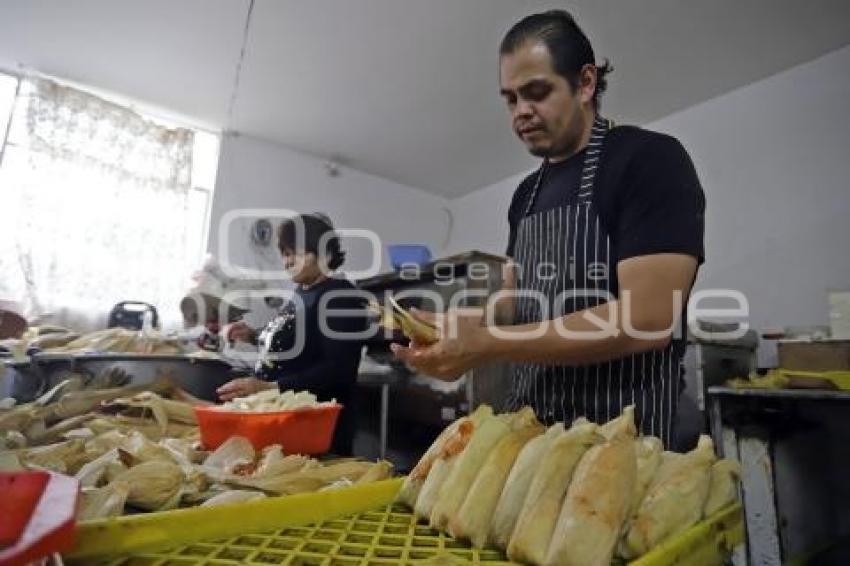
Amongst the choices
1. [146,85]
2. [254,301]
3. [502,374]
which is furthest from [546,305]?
[146,85]

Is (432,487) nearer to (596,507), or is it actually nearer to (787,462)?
(596,507)

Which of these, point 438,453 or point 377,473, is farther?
point 377,473

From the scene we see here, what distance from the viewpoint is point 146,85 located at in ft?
11.8

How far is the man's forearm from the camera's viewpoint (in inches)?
34.4

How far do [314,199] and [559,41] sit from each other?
400 cm

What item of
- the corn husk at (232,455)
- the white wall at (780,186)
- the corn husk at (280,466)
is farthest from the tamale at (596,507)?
the white wall at (780,186)

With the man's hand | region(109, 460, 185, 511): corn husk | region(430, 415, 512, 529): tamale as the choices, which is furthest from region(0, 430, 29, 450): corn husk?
region(430, 415, 512, 529): tamale

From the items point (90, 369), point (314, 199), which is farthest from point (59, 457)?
point (314, 199)

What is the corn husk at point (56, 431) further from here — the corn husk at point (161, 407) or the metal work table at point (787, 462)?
the metal work table at point (787, 462)

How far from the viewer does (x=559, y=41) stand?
114 cm

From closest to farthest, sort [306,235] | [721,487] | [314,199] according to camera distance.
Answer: [721,487] → [306,235] → [314,199]

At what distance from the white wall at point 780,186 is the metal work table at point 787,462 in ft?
3.66

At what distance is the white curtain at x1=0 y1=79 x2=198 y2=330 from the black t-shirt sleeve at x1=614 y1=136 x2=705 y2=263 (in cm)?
381

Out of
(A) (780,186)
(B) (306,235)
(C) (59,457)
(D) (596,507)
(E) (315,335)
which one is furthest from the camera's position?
(A) (780,186)
